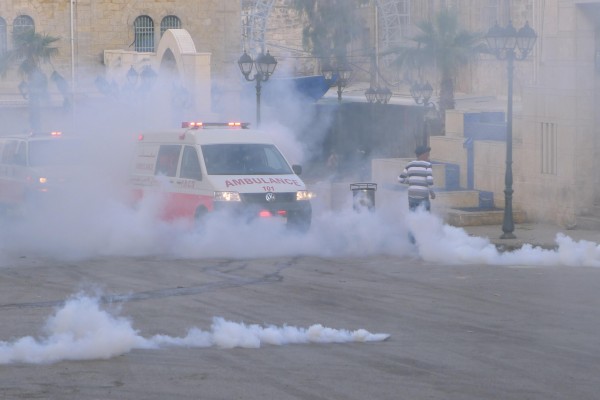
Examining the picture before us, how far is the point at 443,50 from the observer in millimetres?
34438

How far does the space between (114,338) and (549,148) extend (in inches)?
534

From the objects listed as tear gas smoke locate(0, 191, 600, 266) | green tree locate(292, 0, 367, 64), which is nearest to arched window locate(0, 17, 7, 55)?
green tree locate(292, 0, 367, 64)

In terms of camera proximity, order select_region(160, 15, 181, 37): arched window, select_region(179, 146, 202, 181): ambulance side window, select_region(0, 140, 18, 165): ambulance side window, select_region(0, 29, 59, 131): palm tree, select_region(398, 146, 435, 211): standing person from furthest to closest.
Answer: select_region(160, 15, 181, 37): arched window, select_region(0, 29, 59, 131): palm tree, select_region(0, 140, 18, 165): ambulance side window, select_region(179, 146, 202, 181): ambulance side window, select_region(398, 146, 435, 211): standing person

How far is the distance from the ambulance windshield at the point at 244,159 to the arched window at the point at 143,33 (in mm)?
31548

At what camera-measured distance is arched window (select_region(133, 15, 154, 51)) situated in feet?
163

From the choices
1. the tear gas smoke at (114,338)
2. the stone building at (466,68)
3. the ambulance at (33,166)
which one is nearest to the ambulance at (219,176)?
the ambulance at (33,166)

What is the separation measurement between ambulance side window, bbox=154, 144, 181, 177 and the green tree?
1407 cm

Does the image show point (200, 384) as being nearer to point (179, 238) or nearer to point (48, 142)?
point (179, 238)

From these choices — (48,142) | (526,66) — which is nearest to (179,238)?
(48,142)

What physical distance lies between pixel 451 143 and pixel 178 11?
2725 centimetres

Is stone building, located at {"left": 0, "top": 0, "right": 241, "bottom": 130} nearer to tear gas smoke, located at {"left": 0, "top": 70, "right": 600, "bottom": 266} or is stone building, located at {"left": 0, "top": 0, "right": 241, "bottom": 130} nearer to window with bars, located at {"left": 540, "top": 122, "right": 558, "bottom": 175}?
tear gas smoke, located at {"left": 0, "top": 70, "right": 600, "bottom": 266}

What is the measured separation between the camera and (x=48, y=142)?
76.2 ft

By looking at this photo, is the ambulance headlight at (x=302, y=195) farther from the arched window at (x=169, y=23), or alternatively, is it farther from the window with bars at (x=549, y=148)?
the arched window at (x=169, y=23)

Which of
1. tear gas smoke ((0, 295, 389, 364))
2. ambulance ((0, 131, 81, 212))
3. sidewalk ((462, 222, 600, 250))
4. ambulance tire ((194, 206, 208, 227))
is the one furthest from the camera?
ambulance ((0, 131, 81, 212))
